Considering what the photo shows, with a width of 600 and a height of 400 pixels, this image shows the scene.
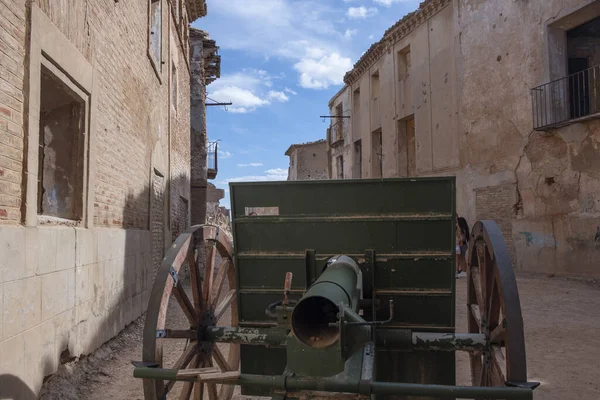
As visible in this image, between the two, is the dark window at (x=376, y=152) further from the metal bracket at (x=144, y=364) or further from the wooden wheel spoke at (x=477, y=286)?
the metal bracket at (x=144, y=364)

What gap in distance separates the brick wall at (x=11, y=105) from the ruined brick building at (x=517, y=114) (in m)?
12.2

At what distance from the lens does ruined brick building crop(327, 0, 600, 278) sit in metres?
12.6

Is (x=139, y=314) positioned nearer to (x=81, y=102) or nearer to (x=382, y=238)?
(x=81, y=102)

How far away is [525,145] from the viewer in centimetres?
1417

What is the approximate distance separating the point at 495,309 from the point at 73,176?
13.6ft

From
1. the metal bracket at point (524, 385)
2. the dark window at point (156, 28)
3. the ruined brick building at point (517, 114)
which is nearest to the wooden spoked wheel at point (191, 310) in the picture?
the metal bracket at point (524, 385)

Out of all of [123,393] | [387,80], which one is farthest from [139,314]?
[387,80]

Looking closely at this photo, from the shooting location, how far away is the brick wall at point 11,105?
343cm

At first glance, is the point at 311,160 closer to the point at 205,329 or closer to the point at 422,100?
the point at 422,100

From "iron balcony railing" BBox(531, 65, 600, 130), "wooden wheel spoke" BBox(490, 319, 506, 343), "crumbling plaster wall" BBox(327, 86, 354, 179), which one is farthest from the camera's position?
"crumbling plaster wall" BBox(327, 86, 354, 179)

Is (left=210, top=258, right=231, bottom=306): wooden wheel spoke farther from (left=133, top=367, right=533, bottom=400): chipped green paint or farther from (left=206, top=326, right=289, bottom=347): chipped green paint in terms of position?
(left=133, top=367, right=533, bottom=400): chipped green paint

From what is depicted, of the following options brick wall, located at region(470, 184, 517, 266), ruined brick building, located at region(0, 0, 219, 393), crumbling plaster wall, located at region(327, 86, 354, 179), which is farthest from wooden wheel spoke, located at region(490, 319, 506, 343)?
crumbling plaster wall, located at region(327, 86, 354, 179)

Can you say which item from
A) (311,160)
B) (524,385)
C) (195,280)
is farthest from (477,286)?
(311,160)

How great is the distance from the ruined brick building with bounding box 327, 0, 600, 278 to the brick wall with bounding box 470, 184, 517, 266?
32mm
